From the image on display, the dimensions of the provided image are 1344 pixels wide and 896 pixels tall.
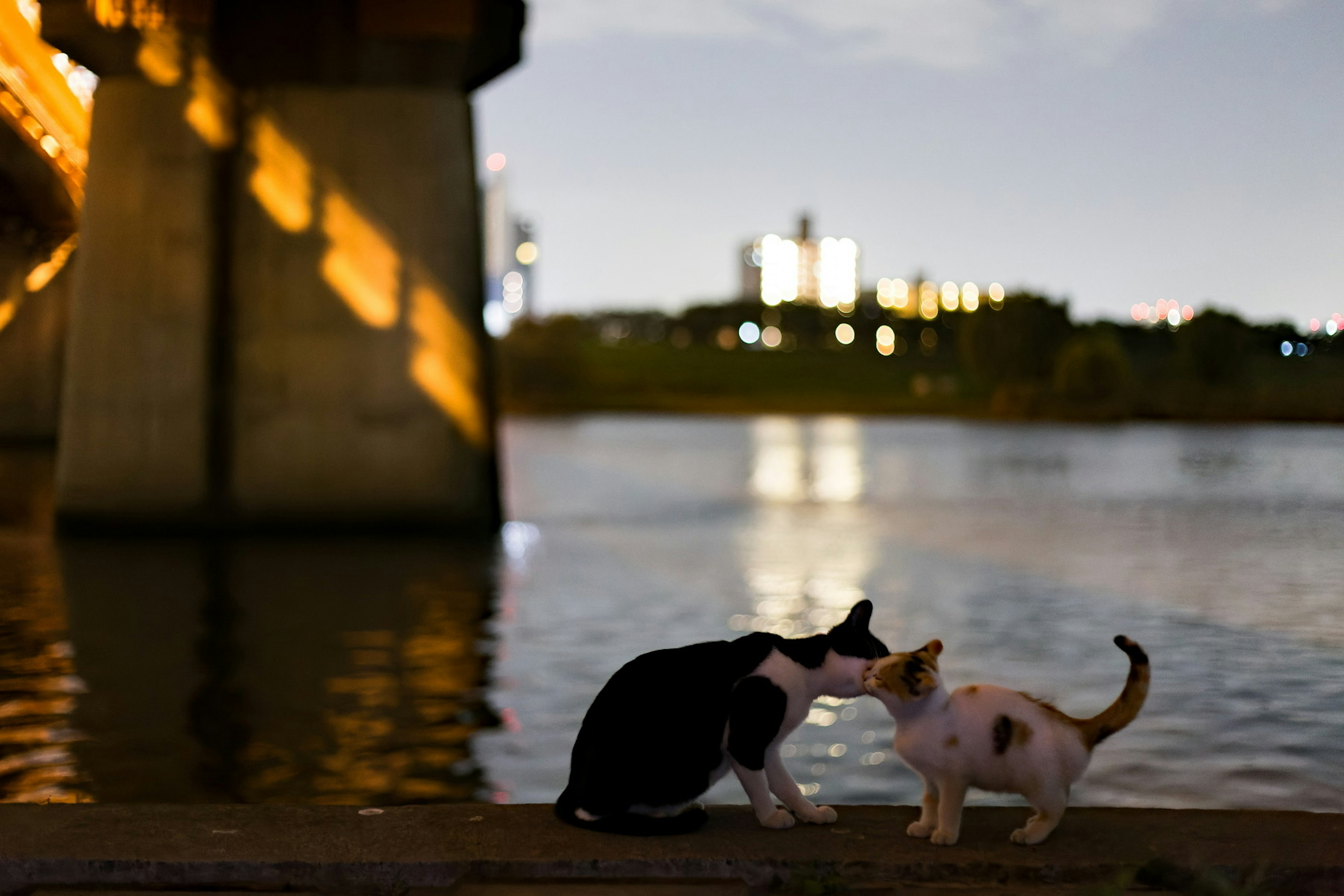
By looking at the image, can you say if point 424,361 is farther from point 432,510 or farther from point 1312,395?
point 1312,395

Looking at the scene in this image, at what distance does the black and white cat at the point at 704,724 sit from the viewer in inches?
256

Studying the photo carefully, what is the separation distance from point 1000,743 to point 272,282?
23468mm

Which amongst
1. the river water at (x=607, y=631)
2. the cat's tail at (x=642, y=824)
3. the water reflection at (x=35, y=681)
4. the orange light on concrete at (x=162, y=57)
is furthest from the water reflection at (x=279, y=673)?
the orange light on concrete at (x=162, y=57)

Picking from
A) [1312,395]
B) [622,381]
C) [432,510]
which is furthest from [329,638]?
[622,381]

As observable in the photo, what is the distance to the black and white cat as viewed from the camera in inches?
256

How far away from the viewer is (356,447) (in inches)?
1109

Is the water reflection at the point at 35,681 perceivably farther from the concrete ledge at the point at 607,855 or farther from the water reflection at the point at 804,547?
the water reflection at the point at 804,547

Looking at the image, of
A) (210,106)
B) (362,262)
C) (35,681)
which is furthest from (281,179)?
(35,681)

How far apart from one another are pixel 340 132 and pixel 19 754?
17960 millimetres

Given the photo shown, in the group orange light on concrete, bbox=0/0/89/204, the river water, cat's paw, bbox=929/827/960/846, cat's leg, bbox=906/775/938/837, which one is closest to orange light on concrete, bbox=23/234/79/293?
the river water

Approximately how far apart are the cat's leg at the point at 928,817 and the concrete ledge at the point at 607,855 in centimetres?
7

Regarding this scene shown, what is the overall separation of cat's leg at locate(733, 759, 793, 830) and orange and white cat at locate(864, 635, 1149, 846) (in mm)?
566

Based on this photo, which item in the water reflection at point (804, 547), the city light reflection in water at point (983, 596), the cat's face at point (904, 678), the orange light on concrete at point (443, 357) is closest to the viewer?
the cat's face at point (904, 678)

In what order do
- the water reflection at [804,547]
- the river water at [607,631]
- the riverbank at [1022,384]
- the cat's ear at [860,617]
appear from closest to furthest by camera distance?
the cat's ear at [860,617] → the river water at [607,631] → the water reflection at [804,547] → the riverbank at [1022,384]
